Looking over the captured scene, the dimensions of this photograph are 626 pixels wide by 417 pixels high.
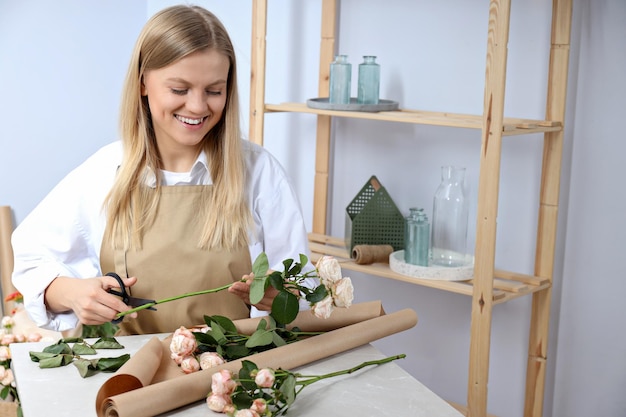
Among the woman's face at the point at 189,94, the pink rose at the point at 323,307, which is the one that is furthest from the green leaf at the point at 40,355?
the woman's face at the point at 189,94

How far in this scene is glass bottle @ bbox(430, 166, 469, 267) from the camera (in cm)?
271

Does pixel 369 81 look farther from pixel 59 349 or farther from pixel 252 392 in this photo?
pixel 252 392

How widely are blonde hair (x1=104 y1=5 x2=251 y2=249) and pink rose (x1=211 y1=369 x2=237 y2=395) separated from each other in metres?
0.67

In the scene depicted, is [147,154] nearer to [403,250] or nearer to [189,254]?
[189,254]

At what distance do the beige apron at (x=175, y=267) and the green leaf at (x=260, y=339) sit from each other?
0.45 meters

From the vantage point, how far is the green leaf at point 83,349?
5.07ft

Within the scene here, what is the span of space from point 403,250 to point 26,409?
176cm

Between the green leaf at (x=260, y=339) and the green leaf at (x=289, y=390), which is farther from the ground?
the green leaf at (x=260, y=339)

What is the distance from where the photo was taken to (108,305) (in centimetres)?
167

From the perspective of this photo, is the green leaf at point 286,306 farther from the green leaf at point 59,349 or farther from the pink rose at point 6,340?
the pink rose at point 6,340

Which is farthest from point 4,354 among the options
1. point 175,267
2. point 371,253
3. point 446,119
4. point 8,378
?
point 446,119

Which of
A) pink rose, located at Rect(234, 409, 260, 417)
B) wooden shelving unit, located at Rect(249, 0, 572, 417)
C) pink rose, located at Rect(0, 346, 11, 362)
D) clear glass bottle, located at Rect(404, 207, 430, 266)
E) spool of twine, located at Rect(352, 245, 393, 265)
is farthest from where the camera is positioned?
spool of twine, located at Rect(352, 245, 393, 265)

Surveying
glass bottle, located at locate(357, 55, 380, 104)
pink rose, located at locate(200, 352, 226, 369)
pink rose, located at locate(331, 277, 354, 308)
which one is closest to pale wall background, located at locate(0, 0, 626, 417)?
glass bottle, located at locate(357, 55, 380, 104)

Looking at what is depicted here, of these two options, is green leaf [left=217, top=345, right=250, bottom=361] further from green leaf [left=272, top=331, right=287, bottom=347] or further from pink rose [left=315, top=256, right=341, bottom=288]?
pink rose [left=315, top=256, right=341, bottom=288]
